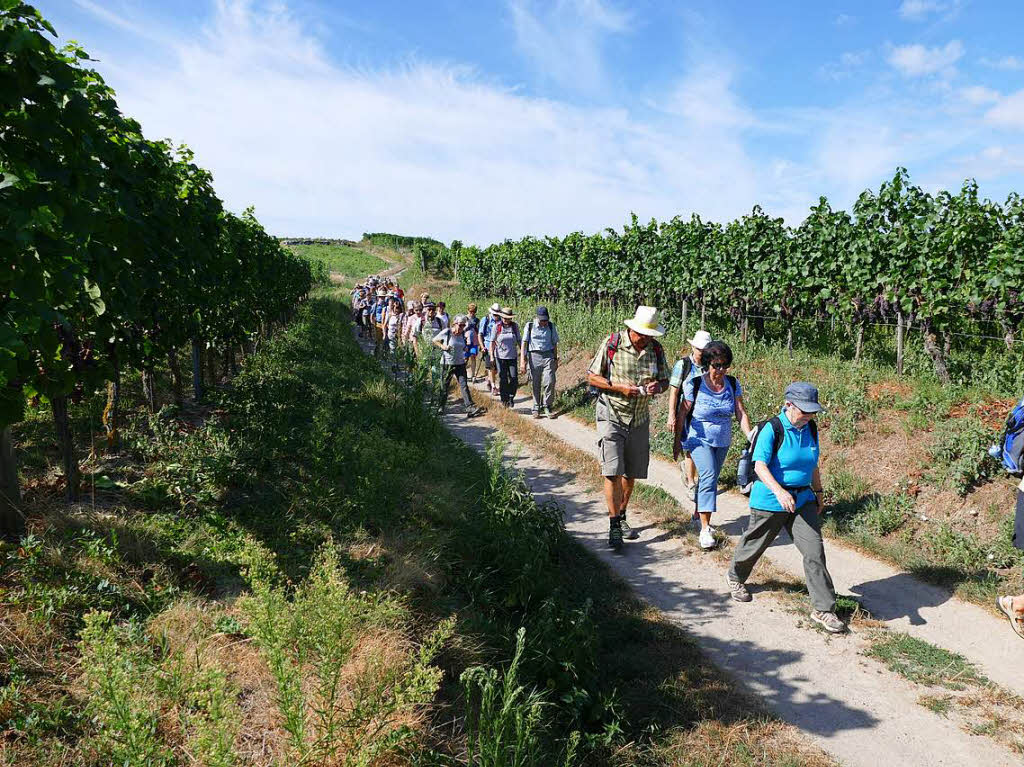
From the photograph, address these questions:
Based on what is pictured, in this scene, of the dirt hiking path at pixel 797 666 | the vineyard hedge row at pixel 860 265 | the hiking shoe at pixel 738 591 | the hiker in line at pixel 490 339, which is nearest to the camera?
the dirt hiking path at pixel 797 666

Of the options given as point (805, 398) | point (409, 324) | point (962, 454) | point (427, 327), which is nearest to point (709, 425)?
point (805, 398)

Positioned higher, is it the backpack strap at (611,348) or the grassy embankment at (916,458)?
the backpack strap at (611,348)

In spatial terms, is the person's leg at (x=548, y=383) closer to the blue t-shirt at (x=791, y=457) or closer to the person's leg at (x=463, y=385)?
the person's leg at (x=463, y=385)

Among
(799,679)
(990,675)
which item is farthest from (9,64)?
(990,675)

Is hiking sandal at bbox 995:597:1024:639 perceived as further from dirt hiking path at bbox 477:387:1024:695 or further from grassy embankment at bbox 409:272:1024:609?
grassy embankment at bbox 409:272:1024:609

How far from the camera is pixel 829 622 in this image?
413 centimetres

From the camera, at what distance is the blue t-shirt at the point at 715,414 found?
17.9 feet

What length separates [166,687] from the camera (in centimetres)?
256

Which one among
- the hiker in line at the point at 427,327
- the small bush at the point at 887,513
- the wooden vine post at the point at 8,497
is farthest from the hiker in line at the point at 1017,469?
the hiker in line at the point at 427,327

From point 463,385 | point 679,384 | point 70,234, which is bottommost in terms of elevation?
point 463,385

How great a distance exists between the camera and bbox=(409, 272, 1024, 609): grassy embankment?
5074 mm

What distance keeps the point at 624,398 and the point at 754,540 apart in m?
1.58

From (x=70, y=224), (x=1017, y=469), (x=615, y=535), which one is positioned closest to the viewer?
(x=70, y=224)

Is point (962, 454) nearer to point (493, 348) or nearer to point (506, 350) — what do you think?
point (506, 350)
